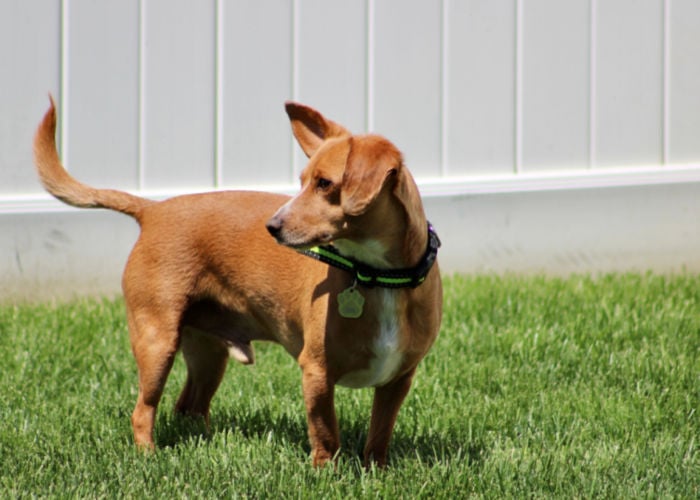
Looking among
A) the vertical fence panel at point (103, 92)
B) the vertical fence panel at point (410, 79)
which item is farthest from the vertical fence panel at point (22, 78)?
the vertical fence panel at point (410, 79)

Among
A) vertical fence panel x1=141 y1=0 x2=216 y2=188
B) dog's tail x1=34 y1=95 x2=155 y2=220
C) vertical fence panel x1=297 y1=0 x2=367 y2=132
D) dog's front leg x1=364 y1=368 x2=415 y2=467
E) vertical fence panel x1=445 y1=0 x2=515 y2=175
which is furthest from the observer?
vertical fence panel x1=445 y1=0 x2=515 y2=175

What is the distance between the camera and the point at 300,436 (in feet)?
12.4

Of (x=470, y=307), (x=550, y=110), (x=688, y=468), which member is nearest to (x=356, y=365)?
(x=688, y=468)

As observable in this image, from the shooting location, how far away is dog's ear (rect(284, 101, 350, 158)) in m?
3.42

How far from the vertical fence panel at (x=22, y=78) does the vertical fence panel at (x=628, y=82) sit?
2998 millimetres

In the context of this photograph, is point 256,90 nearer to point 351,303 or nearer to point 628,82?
point 628,82

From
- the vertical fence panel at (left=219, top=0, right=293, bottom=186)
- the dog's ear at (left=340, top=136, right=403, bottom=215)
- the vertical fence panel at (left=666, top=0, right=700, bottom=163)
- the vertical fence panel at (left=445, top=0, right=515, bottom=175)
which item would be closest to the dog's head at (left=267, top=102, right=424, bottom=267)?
the dog's ear at (left=340, top=136, right=403, bottom=215)

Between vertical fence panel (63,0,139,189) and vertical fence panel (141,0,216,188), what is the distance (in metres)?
0.07

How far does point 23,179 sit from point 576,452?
334cm

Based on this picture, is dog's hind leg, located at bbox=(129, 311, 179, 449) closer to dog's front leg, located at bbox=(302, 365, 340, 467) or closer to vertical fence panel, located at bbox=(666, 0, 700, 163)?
dog's front leg, located at bbox=(302, 365, 340, 467)

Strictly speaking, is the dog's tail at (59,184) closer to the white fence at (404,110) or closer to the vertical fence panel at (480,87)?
the white fence at (404,110)

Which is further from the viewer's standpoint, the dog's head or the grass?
the grass

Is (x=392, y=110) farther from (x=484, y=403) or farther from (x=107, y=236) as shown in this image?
(x=484, y=403)

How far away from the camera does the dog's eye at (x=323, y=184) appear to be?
302cm
